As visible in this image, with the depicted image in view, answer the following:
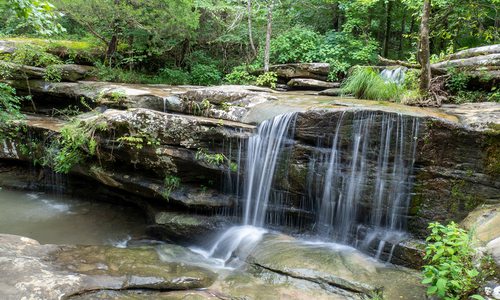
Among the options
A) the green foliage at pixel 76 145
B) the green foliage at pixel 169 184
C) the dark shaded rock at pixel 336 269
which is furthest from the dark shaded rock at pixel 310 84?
the green foliage at pixel 76 145

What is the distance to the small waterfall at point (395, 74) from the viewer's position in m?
8.62

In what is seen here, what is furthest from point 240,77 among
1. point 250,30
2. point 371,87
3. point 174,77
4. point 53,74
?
point 53,74

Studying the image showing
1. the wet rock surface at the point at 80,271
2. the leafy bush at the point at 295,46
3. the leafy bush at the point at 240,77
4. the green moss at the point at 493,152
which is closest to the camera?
the wet rock surface at the point at 80,271

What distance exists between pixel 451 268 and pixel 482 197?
2.07 metres

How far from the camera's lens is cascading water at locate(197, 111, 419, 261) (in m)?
5.52

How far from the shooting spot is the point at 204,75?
1215 centimetres

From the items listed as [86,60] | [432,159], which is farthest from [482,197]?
[86,60]

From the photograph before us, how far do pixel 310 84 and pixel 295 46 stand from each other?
2603 millimetres

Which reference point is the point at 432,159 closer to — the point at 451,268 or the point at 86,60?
the point at 451,268

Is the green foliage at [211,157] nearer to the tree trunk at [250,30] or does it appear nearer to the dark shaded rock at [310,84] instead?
the dark shaded rock at [310,84]

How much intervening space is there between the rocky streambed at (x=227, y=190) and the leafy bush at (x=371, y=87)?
1127mm

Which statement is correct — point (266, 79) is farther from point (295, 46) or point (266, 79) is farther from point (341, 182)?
point (341, 182)

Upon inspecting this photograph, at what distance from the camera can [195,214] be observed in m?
6.79

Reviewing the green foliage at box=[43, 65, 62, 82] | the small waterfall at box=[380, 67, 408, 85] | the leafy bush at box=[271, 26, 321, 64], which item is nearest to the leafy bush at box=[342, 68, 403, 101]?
the small waterfall at box=[380, 67, 408, 85]
